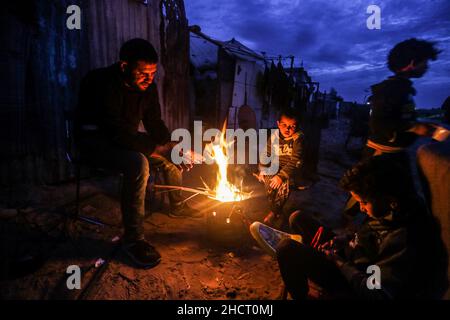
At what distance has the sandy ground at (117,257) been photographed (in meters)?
2.84

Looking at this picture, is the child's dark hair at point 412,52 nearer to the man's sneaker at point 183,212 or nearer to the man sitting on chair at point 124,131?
the man sitting on chair at point 124,131

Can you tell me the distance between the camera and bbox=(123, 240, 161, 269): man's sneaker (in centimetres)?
321

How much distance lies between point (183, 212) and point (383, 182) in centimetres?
344

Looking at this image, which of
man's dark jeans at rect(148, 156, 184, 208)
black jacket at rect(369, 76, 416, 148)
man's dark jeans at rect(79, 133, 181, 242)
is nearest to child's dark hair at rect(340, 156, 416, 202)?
black jacket at rect(369, 76, 416, 148)

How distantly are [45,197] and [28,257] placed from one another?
2117mm

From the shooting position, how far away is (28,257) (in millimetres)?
2961

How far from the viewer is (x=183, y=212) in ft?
15.6

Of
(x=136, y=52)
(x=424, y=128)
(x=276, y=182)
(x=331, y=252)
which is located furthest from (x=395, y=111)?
(x=136, y=52)

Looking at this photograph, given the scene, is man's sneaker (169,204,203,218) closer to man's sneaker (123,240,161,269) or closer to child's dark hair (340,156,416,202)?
man's sneaker (123,240,161,269)

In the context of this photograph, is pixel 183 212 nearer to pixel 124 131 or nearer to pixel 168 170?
pixel 168 170

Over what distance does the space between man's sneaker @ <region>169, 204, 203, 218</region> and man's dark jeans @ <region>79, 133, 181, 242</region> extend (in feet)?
4.32
